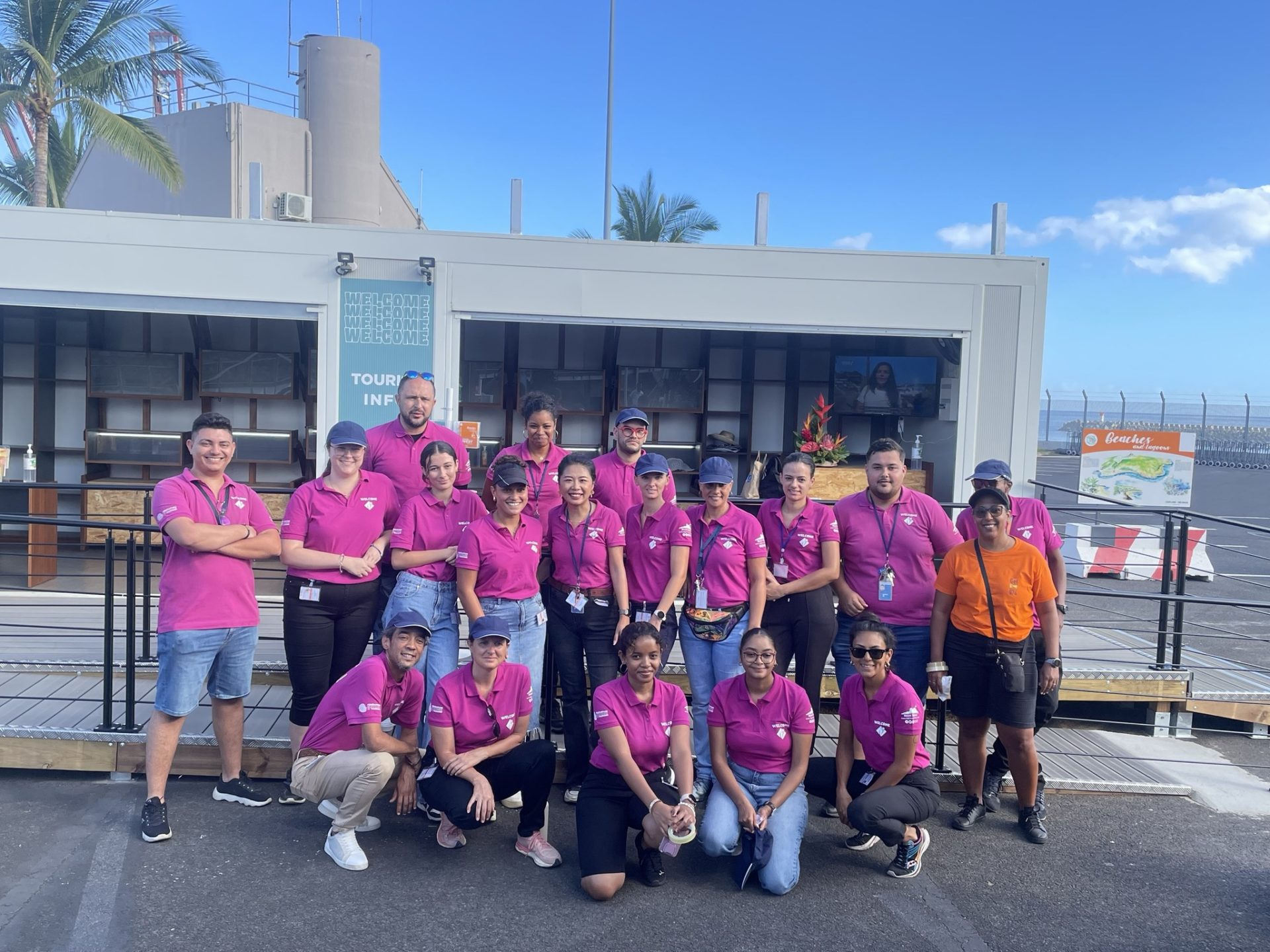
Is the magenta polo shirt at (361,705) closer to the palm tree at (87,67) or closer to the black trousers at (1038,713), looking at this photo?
the black trousers at (1038,713)

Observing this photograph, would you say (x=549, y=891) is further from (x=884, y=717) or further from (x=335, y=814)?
(x=884, y=717)

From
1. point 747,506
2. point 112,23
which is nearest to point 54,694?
point 747,506

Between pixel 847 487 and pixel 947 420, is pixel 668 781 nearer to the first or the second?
pixel 847 487

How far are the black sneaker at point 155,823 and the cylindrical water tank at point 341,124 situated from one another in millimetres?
14675

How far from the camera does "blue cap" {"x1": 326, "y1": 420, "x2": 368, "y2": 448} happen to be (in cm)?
438

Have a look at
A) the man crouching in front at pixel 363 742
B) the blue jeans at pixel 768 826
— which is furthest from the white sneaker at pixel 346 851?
the blue jeans at pixel 768 826

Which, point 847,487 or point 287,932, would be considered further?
point 847,487

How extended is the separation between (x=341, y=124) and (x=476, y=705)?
16.0 meters

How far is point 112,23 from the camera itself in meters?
14.0

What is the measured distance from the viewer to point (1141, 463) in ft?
38.4

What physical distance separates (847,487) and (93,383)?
325 inches

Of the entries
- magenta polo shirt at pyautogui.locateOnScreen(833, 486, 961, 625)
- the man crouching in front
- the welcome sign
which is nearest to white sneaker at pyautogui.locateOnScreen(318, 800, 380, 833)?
the man crouching in front

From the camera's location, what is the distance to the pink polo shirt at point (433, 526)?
4.48 meters

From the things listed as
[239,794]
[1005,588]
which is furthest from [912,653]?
[239,794]
